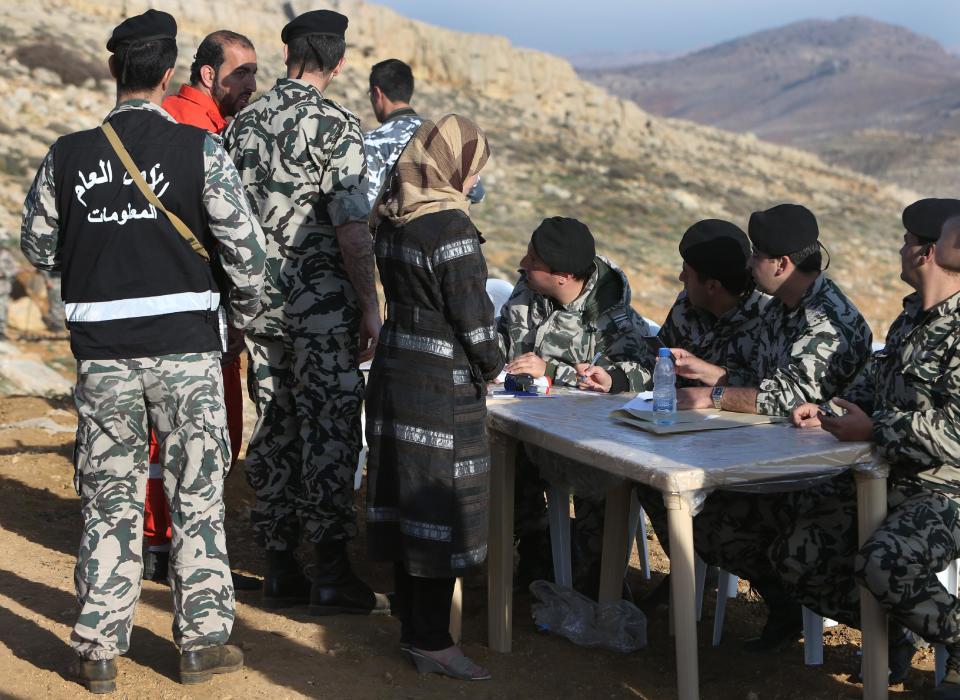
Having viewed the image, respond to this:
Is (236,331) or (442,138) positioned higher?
(442,138)

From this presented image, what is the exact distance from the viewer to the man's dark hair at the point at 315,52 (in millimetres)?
4109

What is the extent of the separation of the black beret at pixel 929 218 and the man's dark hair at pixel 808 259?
41 centimetres

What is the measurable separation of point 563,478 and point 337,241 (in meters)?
1.16

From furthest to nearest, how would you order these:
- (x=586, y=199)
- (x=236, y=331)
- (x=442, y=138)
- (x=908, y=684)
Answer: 1. (x=586, y=199)
2. (x=236, y=331)
3. (x=908, y=684)
4. (x=442, y=138)

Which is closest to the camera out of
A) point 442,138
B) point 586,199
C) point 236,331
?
point 442,138

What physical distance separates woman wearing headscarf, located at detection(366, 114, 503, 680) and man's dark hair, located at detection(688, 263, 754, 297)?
3.91ft

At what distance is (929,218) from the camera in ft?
11.6

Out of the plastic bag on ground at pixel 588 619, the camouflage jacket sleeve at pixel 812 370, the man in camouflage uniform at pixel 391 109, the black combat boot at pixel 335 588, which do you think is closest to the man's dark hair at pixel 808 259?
the camouflage jacket sleeve at pixel 812 370

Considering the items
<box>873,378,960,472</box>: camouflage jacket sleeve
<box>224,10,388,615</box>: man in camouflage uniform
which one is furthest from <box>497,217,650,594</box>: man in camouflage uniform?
<box>873,378,960,472</box>: camouflage jacket sleeve

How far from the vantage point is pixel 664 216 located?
830 inches

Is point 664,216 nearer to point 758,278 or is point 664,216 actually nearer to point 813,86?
point 758,278

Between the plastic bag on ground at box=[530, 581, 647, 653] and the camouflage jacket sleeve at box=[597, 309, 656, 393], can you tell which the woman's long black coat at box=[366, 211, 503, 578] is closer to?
the plastic bag on ground at box=[530, 581, 647, 653]

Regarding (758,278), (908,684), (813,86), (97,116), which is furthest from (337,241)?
(813,86)

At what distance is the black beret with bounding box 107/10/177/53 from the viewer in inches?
132
